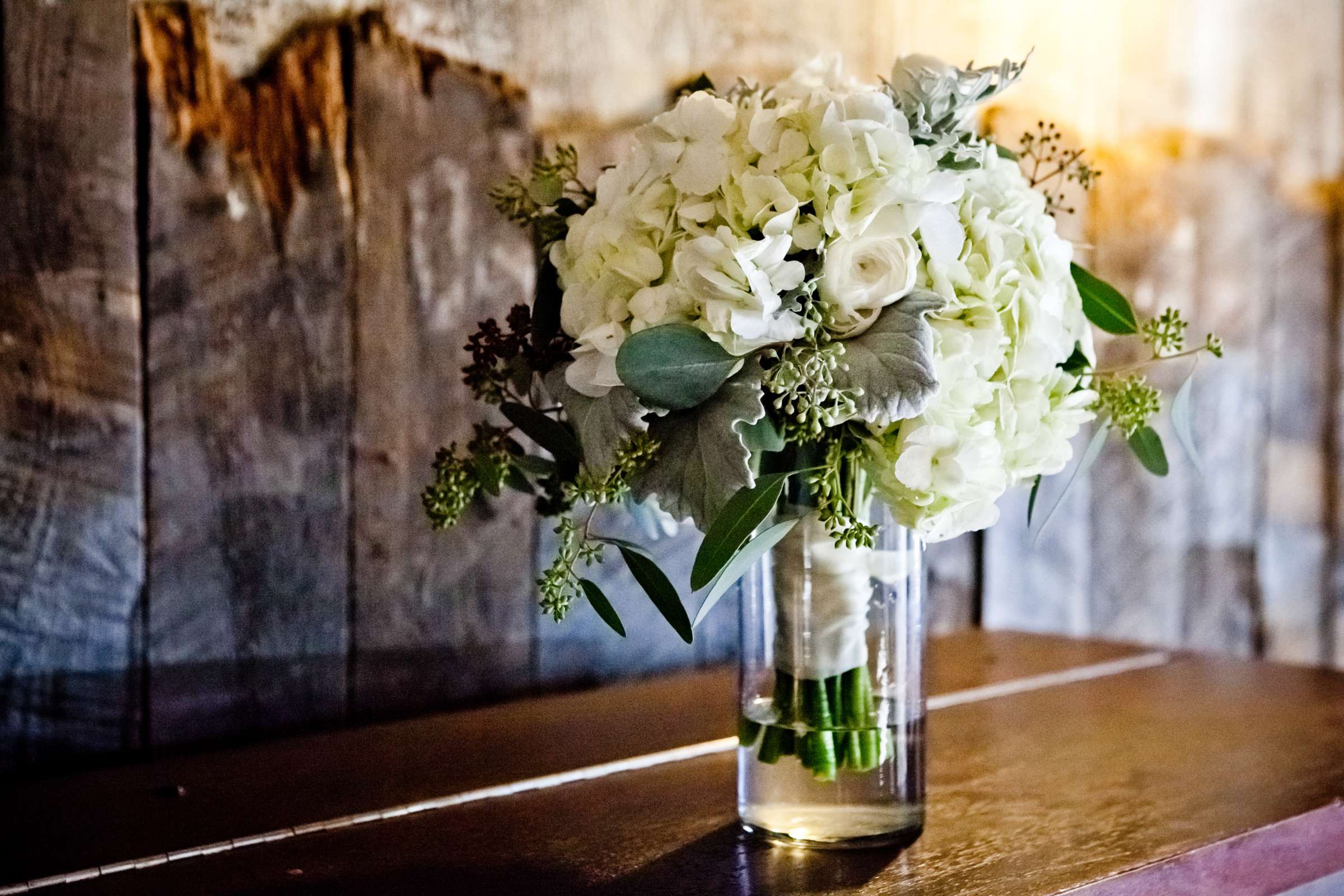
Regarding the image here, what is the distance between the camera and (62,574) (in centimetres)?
100

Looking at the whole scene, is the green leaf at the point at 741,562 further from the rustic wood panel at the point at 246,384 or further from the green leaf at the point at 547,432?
the rustic wood panel at the point at 246,384

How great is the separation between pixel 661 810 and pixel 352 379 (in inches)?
19.6

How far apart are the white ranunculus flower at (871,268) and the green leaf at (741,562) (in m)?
0.14

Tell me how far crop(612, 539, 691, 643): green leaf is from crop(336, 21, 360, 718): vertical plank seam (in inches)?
18.0

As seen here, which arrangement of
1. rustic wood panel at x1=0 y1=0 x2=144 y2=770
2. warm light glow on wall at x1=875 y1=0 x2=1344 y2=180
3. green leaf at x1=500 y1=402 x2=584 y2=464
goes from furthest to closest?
warm light glow on wall at x1=875 y1=0 x2=1344 y2=180
rustic wood panel at x1=0 y1=0 x2=144 y2=770
green leaf at x1=500 y1=402 x2=584 y2=464

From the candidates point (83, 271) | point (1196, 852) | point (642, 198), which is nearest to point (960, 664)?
point (1196, 852)

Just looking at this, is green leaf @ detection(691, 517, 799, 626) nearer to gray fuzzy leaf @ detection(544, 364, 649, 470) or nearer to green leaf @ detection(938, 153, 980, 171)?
gray fuzzy leaf @ detection(544, 364, 649, 470)

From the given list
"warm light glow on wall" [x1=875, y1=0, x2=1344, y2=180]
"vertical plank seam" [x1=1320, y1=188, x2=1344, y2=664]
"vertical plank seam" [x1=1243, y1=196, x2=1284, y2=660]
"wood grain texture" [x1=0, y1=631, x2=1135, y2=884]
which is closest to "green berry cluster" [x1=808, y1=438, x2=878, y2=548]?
"wood grain texture" [x1=0, y1=631, x2=1135, y2=884]

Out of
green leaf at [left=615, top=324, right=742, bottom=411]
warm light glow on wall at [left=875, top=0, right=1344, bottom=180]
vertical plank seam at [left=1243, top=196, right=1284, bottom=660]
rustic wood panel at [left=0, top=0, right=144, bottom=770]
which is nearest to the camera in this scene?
green leaf at [left=615, top=324, right=742, bottom=411]

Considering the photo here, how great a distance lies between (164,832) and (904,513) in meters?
0.53

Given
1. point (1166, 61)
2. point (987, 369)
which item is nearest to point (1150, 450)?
point (987, 369)

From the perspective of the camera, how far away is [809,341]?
27.2 inches

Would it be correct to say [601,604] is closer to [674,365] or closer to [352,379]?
[674,365]

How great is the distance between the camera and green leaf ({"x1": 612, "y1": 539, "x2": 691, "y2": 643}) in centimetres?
71
